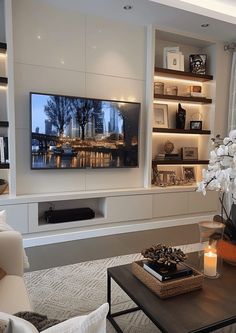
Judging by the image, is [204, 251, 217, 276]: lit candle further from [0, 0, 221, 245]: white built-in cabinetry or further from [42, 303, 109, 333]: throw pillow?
[0, 0, 221, 245]: white built-in cabinetry

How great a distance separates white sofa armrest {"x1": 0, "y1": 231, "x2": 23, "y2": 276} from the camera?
161 cm

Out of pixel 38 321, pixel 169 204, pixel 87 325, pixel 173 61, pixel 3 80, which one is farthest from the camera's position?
pixel 173 61

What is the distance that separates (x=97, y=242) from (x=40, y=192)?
37.1 inches

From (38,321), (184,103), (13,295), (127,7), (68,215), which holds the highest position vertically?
(127,7)

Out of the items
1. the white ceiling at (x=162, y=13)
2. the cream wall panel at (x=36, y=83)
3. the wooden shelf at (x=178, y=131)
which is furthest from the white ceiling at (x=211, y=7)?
the wooden shelf at (x=178, y=131)

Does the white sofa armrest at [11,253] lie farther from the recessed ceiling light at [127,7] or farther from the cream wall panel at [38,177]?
the recessed ceiling light at [127,7]

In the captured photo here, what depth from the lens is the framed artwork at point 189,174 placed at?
4405mm

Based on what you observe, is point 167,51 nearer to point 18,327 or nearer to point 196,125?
point 196,125

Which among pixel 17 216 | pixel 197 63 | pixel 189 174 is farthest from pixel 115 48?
pixel 17 216

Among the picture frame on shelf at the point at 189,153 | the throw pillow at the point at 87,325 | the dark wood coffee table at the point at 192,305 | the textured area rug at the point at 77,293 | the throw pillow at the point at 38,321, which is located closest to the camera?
the throw pillow at the point at 87,325

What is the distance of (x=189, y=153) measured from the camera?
443 cm

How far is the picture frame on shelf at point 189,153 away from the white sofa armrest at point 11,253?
3.21 metres

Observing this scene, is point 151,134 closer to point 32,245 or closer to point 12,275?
point 32,245

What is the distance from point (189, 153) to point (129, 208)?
1.47 metres
